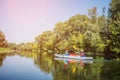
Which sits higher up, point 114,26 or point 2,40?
point 114,26

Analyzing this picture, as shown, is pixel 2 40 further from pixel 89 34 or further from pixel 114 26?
pixel 114 26

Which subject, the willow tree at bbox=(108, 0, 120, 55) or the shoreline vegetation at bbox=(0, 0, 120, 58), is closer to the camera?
the willow tree at bbox=(108, 0, 120, 55)

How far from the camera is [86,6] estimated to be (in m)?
15.6

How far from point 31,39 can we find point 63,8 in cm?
297

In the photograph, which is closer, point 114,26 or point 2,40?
point 114,26

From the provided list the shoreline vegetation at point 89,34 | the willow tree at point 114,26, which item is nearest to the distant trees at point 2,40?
the shoreline vegetation at point 89,34

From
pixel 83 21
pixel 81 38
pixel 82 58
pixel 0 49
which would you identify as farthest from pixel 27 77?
pixel 0 49

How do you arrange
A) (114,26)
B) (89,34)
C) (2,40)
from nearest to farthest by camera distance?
(114,26) → (89,34) → (2,40)

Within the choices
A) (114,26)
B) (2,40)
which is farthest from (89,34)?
(2,40)

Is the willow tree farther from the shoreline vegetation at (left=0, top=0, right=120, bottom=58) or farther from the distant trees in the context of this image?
the distant trees

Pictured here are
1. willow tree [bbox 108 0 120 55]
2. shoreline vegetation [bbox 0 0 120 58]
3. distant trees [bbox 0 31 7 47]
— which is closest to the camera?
willow tree [bbox 108 0 120 55]

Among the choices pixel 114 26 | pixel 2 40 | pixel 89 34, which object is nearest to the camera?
pixel 114 26

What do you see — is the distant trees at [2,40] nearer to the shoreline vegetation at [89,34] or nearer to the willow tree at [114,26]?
the shoreline vegetation at [89,34]

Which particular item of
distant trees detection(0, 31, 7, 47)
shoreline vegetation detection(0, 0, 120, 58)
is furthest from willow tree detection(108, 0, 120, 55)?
distant trees detection(0, 31, 7, 47)
